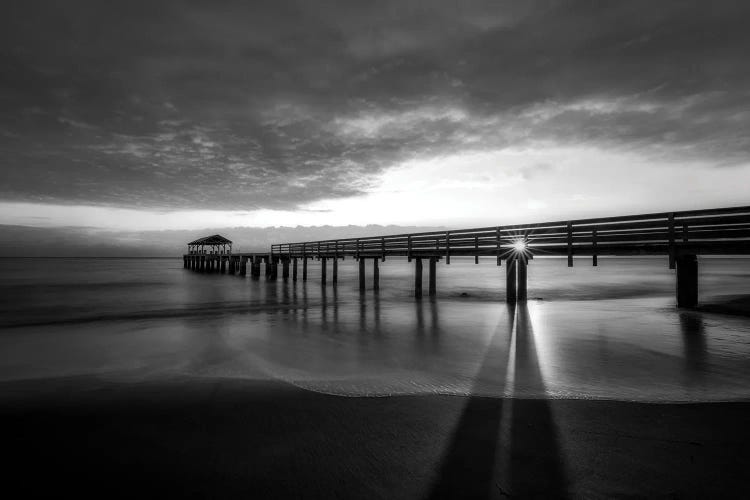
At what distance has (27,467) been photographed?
338 cm

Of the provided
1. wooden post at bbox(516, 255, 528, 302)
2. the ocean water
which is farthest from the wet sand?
wooden post at bbox(516, 255, 528, 302)

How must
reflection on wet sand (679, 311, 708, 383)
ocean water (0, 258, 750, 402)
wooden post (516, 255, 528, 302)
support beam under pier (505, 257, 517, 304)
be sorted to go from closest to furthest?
ocean water (0, 258, 750, 402)
reflection on wet sand (679, 311, 708, 383)
wooden post (516, 255, 528, 302)
support beam under pier (505, 257, 517, 304)

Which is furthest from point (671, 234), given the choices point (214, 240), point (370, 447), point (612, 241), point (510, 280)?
point (214, 240)

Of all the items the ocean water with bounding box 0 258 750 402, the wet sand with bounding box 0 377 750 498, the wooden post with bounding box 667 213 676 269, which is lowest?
the ocean water with bounding box 0 258 750 402

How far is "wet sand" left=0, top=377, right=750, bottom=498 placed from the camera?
3004 millimetres

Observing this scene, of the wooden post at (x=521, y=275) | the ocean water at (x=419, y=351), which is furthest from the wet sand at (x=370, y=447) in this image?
the wooden post at (x=521, y=275)

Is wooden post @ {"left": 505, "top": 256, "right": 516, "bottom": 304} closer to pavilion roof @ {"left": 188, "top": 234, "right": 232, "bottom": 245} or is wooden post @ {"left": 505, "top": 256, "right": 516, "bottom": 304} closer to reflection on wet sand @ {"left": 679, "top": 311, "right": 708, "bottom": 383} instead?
reflection on wet sand @ {"left": 679, "top": 311, "right": 708, "bottom": 383}

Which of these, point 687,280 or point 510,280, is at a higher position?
point 687,280

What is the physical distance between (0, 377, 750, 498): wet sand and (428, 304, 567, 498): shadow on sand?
0.04 feet

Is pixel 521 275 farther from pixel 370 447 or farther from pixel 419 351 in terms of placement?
pixel 370 447

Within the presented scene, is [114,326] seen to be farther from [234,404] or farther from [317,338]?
[234,404]

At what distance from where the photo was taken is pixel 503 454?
3414mm

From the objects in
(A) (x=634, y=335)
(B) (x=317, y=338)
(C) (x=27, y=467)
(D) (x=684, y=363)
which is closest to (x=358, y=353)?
(B) (x=317, y=338)

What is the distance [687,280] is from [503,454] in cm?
1337
